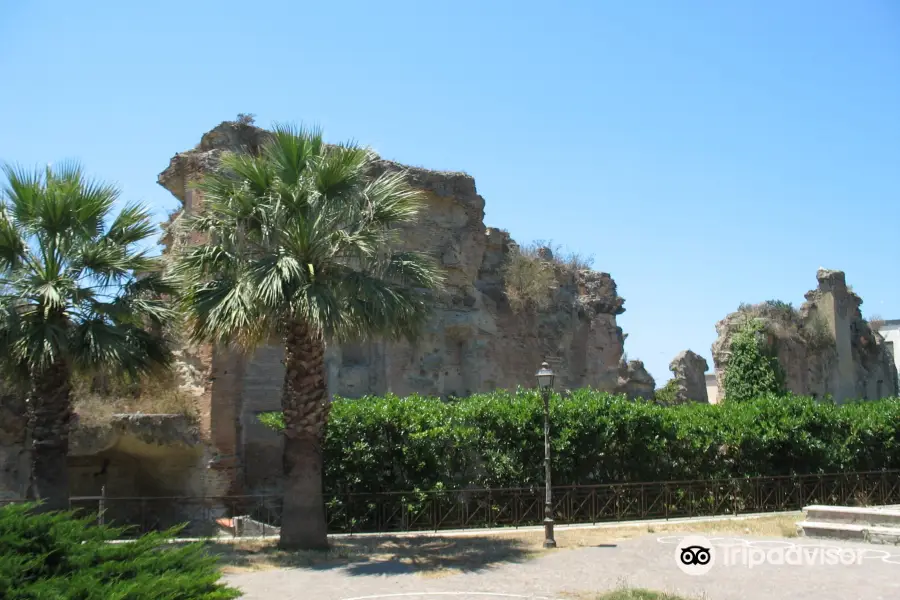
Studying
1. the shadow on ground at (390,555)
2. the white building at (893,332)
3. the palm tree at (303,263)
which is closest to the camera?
the shadow on ground at (390,555)

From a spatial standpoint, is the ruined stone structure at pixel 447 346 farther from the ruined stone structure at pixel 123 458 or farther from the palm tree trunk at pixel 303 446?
the palm tree trunk at pixel 303 446

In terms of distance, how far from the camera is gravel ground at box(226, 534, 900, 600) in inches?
417

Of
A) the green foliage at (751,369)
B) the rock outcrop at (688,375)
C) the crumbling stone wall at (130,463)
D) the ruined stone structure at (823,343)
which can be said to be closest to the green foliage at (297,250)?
the crumbling stone wall at (130,463)

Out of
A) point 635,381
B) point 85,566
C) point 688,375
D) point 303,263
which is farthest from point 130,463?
point 688,375

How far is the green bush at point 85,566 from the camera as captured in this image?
620 centimetres

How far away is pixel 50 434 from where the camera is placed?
13.2 metres

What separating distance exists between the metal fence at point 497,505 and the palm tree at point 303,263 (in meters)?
3.25

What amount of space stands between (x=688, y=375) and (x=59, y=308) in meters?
27.0

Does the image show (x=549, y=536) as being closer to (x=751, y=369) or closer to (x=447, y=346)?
(x=447, y=346)

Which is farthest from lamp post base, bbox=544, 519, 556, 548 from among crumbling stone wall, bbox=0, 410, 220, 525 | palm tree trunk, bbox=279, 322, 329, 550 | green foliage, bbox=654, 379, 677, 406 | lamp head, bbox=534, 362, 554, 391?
green foliage, bbox=654, 379, 677, 406

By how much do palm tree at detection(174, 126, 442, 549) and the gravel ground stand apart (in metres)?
2.17

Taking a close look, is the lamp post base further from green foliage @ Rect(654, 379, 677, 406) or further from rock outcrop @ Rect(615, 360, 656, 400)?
green foliage @ Rect(654, 379, 677, 406)

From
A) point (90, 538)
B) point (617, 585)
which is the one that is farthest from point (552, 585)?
point (90, 538)

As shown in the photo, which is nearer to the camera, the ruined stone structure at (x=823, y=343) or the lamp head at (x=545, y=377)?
the lamp head at (x=545, y=377)
